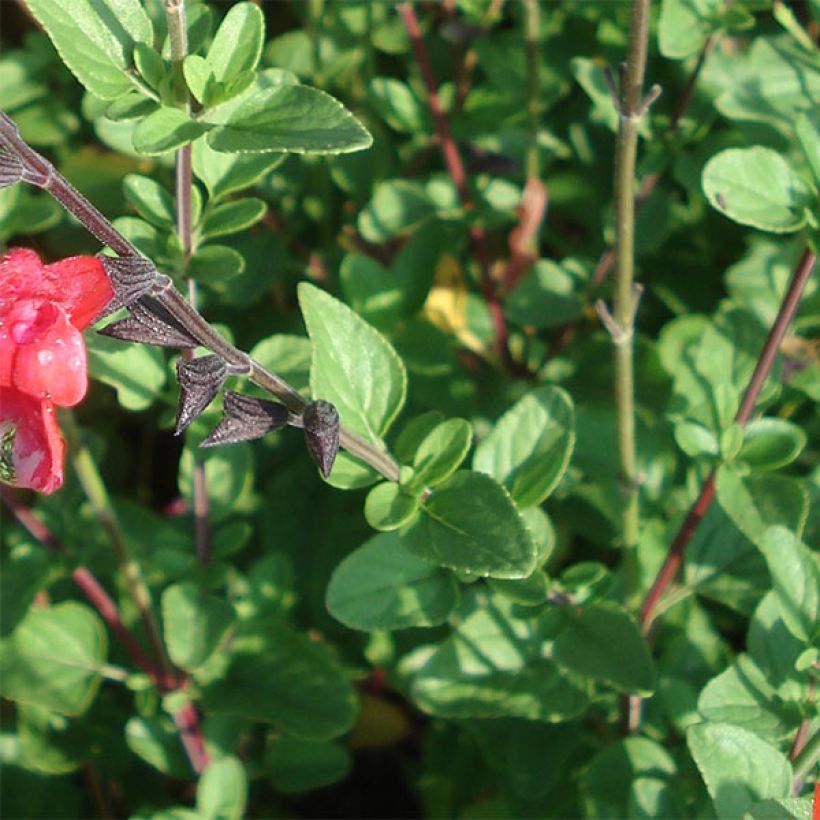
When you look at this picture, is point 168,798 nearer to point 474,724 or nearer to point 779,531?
point 474,724

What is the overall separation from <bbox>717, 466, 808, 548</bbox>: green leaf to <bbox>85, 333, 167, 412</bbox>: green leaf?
66 centimetres

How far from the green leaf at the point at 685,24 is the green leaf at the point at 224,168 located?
55cm

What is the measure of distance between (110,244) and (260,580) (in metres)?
0.83

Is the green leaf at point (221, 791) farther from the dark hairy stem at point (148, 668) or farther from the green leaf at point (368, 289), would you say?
the green leaf at point (368, 289)

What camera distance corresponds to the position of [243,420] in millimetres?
857

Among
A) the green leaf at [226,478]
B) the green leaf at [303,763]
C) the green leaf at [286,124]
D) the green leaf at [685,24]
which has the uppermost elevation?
the green leaf at [685,24]

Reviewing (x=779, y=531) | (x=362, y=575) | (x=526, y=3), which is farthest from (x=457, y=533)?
(x=526, y=3)

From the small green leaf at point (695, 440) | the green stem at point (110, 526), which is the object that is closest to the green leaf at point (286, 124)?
the green stem at point (110, 526)

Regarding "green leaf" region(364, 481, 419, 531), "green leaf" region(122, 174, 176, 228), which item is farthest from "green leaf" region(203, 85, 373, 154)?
"green leaf" region(364, 481, 419, 531)

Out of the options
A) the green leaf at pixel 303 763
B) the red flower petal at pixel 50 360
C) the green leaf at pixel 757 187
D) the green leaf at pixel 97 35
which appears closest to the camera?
the red flower petal at pixel 50 360

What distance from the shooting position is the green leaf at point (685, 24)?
4.34 feet

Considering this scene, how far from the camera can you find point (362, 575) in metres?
1.18

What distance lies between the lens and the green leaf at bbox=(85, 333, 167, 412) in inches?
46.8

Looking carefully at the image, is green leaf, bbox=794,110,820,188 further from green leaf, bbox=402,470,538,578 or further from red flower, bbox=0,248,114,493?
red flower, bbox=0,248,114,493
